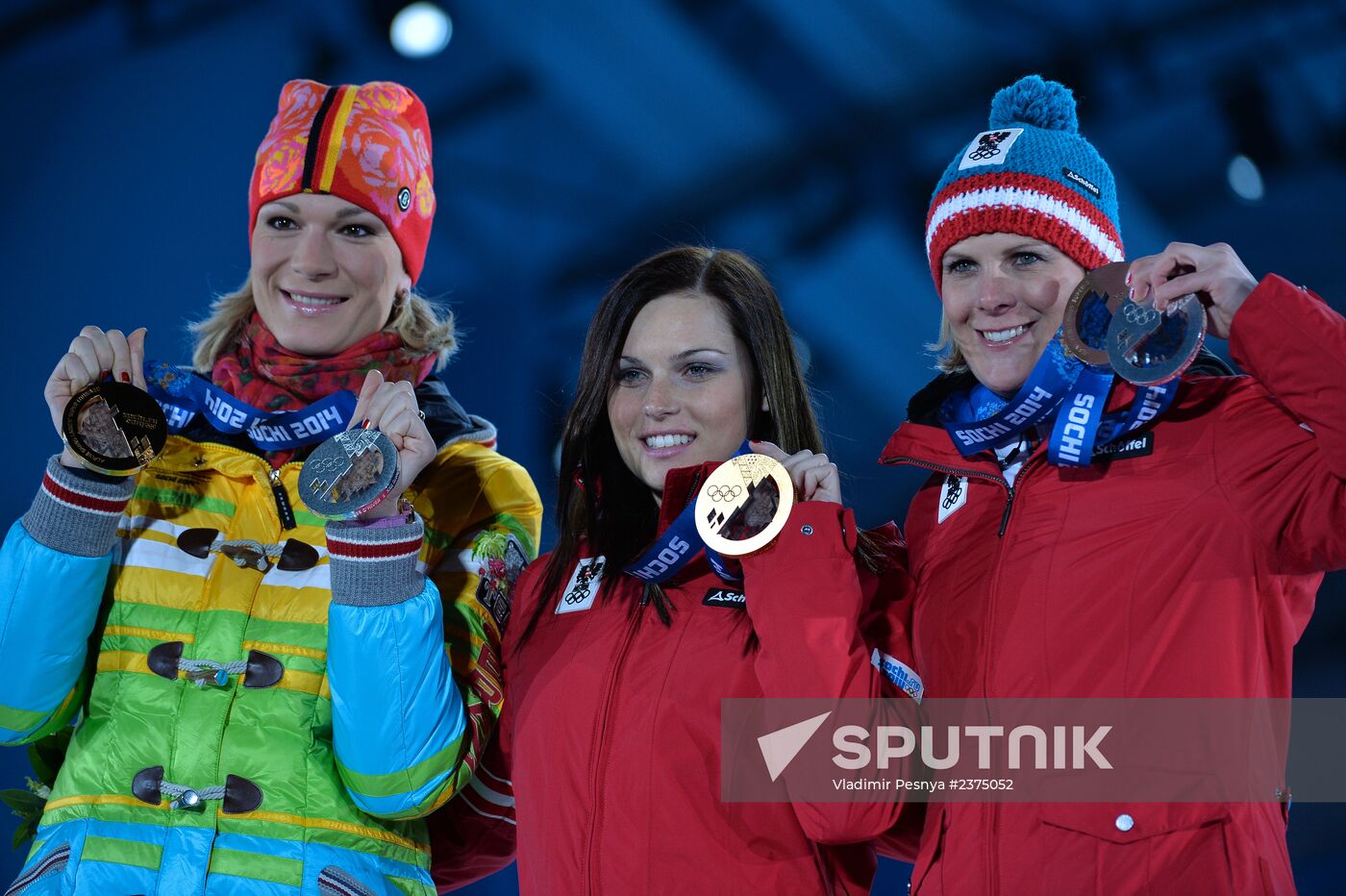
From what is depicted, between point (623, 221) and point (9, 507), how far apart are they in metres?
1.95

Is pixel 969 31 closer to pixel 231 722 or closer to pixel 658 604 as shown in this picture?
pixel 658 604

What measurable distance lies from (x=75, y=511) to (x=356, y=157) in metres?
0.89

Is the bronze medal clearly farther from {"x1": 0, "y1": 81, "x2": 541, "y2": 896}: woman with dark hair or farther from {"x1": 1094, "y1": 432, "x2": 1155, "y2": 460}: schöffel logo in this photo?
{"x1": 1094, "y1": 432, "x2": 1155, "y2": 460}: schöffel logo

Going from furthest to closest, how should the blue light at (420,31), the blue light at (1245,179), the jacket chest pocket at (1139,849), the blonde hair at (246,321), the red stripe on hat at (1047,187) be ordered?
the blue light at (420,31) → the blue light at (1245,179) → the blonde hair at (246,321) → the red stripe on hat at (1047,187) → the jacket chest pocket at (1139,849)

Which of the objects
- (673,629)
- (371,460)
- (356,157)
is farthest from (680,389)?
(356,157)

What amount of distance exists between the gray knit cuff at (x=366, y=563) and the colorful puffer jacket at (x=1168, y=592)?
890 mm

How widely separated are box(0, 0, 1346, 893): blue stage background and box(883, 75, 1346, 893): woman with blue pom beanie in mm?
1439

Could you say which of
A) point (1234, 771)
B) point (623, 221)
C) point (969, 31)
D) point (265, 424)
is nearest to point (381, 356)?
point (265, 424)

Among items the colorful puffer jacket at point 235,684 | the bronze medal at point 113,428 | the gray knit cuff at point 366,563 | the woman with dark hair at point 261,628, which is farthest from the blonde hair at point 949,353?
the bronze medal at point 113,428

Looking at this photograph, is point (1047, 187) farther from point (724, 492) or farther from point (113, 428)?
point (113, 428)

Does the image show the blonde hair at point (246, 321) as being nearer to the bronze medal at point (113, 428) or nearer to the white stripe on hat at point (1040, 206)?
the bronze medal at point (113, 428)

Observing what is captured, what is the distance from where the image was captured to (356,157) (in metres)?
2.69

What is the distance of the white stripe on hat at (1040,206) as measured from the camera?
2332 millimetres

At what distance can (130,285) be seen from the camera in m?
3.94
